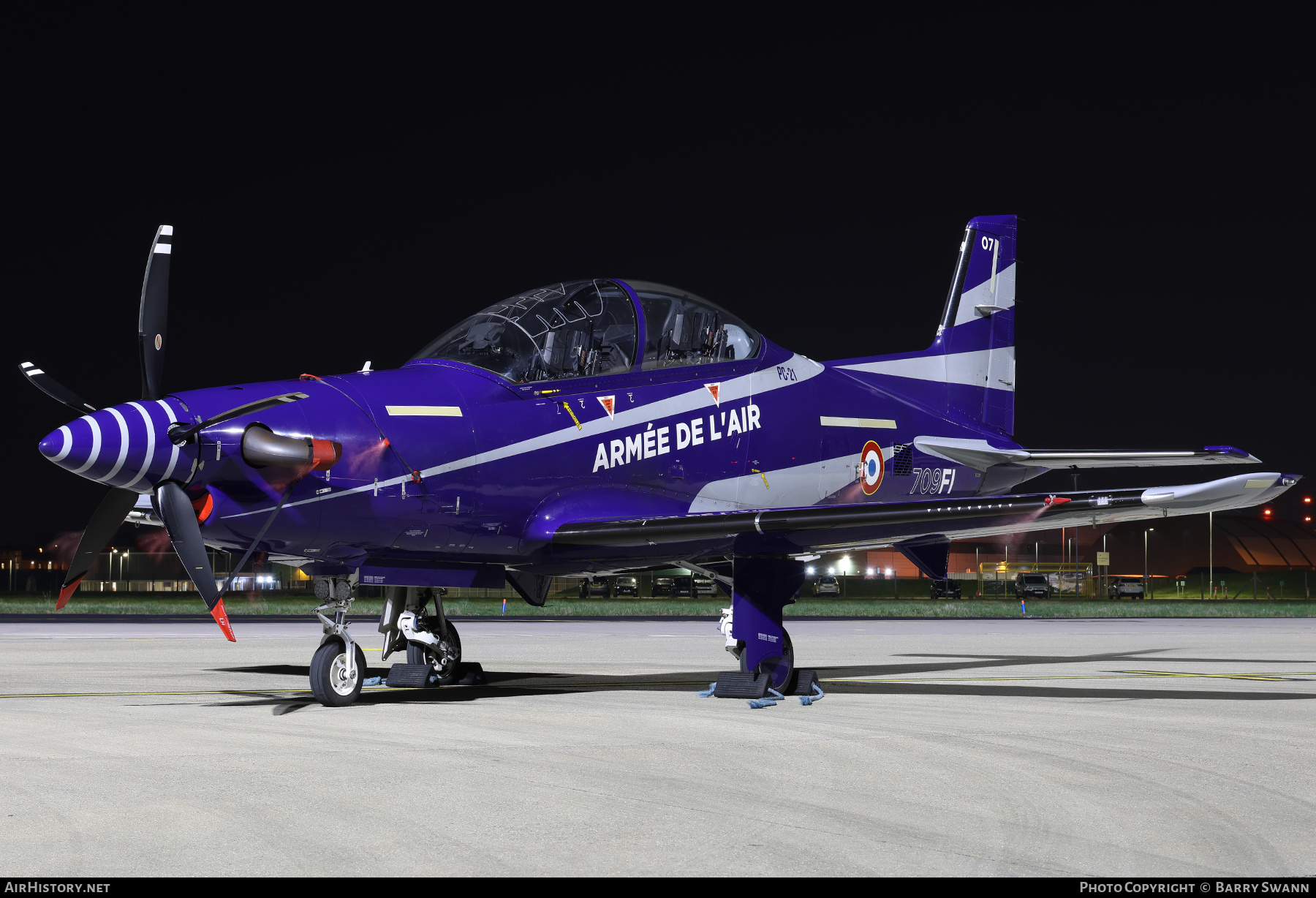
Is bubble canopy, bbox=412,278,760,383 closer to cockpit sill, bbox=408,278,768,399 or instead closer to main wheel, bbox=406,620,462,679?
cockpit sill, bbox=408,278,768,399

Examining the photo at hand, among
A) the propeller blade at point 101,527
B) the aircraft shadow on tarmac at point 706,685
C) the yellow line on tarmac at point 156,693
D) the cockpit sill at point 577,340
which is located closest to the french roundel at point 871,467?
the aircraft shadow on tarmac at point 706,685

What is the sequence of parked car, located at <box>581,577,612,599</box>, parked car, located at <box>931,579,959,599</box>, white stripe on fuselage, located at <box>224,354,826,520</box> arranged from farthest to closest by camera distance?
parked car, located at <box>931,579,959,599</box> < parked car, located at <box>581,577,612,599</box> < white stripe on fuselage, located at <box>224,354,826,520</box>

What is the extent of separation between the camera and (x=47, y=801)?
19.6 ft

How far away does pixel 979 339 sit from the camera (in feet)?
57.7

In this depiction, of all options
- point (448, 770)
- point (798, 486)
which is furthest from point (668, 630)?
point (448, 770)

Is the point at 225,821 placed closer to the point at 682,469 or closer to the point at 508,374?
the point at 508,374

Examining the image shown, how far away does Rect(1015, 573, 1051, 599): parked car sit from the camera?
7488 centimetres

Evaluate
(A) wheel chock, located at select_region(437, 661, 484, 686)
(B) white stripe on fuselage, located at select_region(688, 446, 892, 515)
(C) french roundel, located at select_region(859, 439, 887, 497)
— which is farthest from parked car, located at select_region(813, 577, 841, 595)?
(A) wheel chock, located at select_region(437, 661, 484, 686)

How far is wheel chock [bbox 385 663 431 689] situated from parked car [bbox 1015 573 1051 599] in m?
66.5

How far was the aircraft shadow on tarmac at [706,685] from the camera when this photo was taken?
12.0 m

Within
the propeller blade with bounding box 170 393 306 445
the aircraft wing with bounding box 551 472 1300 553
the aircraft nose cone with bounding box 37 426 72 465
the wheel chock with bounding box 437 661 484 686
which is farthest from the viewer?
the wheel chock with bounding box 437 661 484 686

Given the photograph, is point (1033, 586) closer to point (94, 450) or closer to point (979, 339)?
point (979, 339)

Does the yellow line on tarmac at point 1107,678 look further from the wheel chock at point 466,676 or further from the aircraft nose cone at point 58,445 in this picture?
the aircraft nose cone at point 58,445
